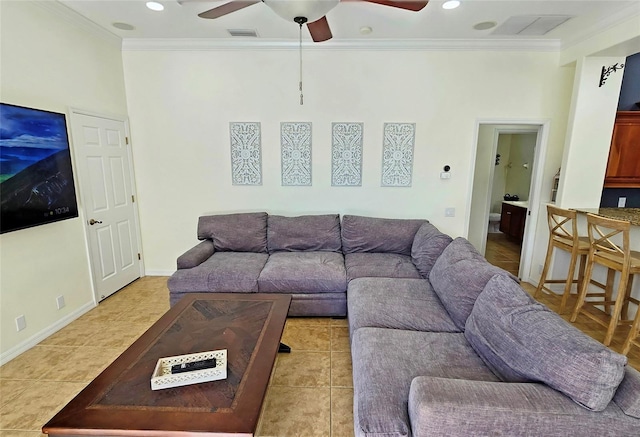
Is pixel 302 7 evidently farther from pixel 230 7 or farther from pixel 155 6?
pixel 155 6

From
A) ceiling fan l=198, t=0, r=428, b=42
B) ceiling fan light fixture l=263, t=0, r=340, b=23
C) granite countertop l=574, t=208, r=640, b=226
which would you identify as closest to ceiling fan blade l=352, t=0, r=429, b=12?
ceiling fan l=198, t=0, r=428, b=42

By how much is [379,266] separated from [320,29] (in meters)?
2.18

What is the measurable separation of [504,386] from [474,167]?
313 cm

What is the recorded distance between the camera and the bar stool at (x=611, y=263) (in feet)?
8.05

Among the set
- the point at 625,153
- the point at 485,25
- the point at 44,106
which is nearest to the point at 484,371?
the point at 485,25

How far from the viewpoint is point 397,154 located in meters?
3.80

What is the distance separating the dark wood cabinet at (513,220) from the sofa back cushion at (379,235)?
305 centimetres

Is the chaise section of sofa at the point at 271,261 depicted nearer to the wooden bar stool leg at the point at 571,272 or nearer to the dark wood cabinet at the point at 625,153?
the wooden bar stool leg at the point at 571,272

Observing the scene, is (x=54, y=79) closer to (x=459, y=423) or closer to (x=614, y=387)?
(x=459, y=423)

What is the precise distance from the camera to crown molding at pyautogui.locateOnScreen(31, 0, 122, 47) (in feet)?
8.71

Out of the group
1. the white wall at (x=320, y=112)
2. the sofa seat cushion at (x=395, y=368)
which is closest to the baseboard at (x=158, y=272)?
the white wall at (x=320, y=112)

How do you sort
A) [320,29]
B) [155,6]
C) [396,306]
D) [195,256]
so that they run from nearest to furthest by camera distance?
1. [396,306]
2. [320,29]
3. [155,6]
4. [195,256]

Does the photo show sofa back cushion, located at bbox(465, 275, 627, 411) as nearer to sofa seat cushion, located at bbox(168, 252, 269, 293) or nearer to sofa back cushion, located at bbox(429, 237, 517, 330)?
sofa back cushion, located at bbox(429, 237, 517, 330)

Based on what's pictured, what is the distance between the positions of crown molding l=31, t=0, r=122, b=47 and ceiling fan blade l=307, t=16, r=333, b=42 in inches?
90.9
